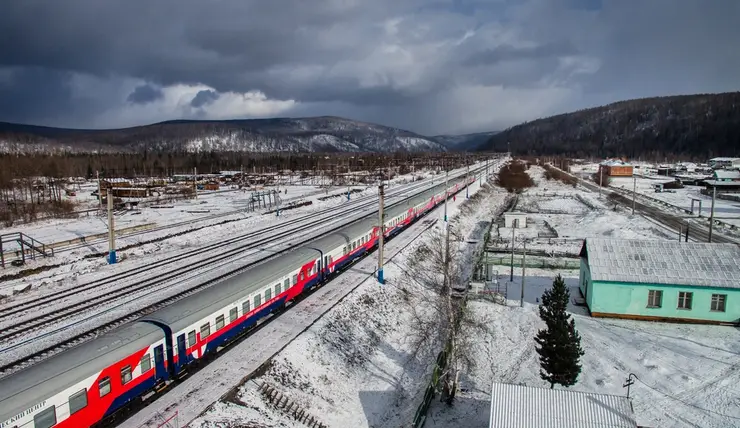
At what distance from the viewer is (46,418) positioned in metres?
12.6

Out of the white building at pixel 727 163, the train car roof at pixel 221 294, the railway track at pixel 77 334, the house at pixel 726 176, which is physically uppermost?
the white building at pixel 727 163

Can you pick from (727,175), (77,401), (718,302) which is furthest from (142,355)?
(727,175)

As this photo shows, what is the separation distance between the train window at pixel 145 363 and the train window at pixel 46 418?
10.1 ft

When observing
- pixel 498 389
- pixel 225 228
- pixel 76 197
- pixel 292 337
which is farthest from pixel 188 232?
pixel 76 197

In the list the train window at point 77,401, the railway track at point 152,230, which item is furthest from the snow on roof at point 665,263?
the railway track at point 152,230

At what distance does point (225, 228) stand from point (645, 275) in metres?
40.1

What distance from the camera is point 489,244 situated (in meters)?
46.9

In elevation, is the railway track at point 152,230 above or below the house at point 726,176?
below

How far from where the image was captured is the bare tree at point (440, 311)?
2023 cm

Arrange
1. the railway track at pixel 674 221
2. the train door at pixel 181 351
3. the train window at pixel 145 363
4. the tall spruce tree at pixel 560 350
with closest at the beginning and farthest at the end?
the train window at pixel 145 363 < the train door at pixel 181 351 < the tall spruce tree at pixel 560 350 < the railway track at pixel 674 221

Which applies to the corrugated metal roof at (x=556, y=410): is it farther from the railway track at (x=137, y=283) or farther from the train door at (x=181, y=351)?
the railway track at (x=137, y=283)

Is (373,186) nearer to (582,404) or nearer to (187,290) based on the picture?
(187,290)

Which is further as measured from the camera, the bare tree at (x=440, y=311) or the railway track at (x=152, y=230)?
the railway track at (x=152, y=230)

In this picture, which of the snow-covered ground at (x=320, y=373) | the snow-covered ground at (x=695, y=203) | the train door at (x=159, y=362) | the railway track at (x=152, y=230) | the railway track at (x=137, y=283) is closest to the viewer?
the train door at (x=159, y=362)
